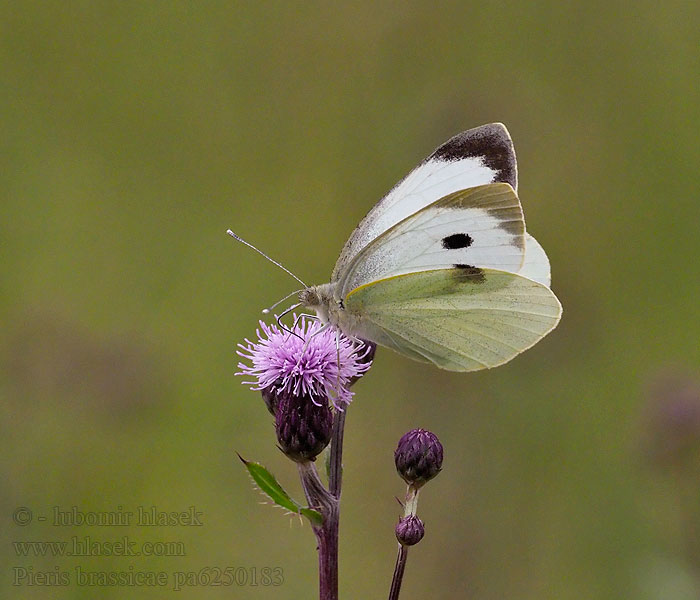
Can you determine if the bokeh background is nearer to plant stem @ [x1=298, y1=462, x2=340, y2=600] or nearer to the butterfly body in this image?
the butterfly body

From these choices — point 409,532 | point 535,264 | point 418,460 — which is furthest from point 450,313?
point 409,532

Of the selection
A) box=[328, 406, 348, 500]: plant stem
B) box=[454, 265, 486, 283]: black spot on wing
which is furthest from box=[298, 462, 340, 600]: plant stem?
box=[454, 265, 486, 283]: black spot on wing

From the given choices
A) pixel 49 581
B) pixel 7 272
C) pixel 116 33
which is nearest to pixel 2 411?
pixel 49 581

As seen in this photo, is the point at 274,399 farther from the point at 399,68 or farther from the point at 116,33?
the point at 116,33

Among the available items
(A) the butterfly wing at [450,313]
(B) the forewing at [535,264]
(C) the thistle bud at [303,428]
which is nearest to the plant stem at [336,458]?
(C) the thistle bud at [303,428]

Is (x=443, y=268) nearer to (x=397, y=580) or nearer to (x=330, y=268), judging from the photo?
(x=397, y=580)
